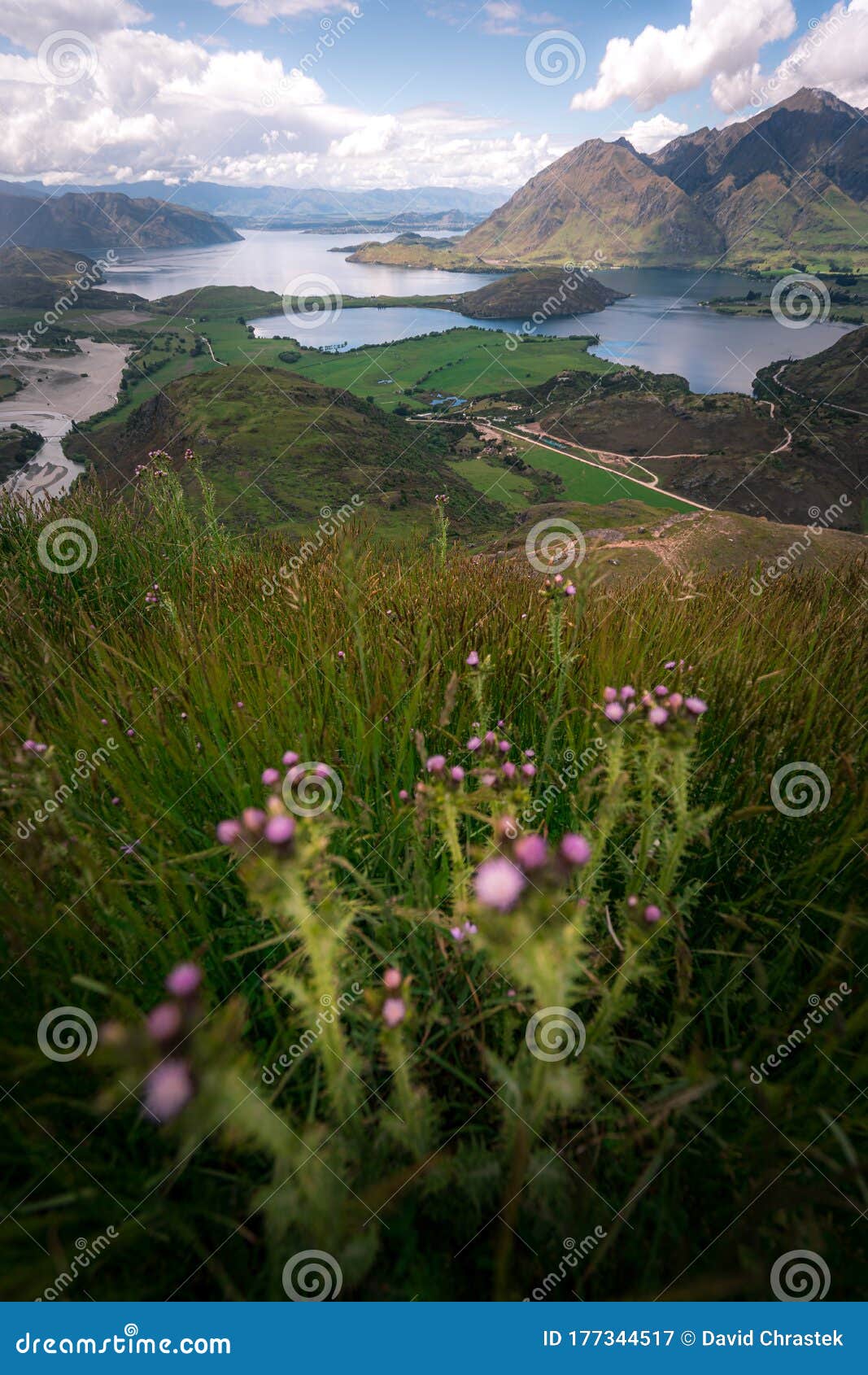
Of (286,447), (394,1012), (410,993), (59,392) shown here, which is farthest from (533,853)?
(59,392)

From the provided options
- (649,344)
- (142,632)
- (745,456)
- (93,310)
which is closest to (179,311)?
(93,310)

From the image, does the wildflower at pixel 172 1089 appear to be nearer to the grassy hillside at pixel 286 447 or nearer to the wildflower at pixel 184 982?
the wildflower at pixel 184 982

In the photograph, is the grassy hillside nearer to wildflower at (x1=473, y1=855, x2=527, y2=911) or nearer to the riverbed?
the riverbed

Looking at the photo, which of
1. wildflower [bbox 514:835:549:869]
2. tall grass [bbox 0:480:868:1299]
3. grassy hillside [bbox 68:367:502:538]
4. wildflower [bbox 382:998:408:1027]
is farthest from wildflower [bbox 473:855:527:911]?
grassy hillside [bbox 68:367:502:538]

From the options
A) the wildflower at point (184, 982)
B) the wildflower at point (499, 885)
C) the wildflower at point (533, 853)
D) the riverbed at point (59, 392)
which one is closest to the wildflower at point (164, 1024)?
the wildflower at point (184, 982)

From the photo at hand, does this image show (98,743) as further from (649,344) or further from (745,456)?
(649,344)

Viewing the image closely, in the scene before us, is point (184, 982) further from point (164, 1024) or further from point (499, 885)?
point (499, 885)
